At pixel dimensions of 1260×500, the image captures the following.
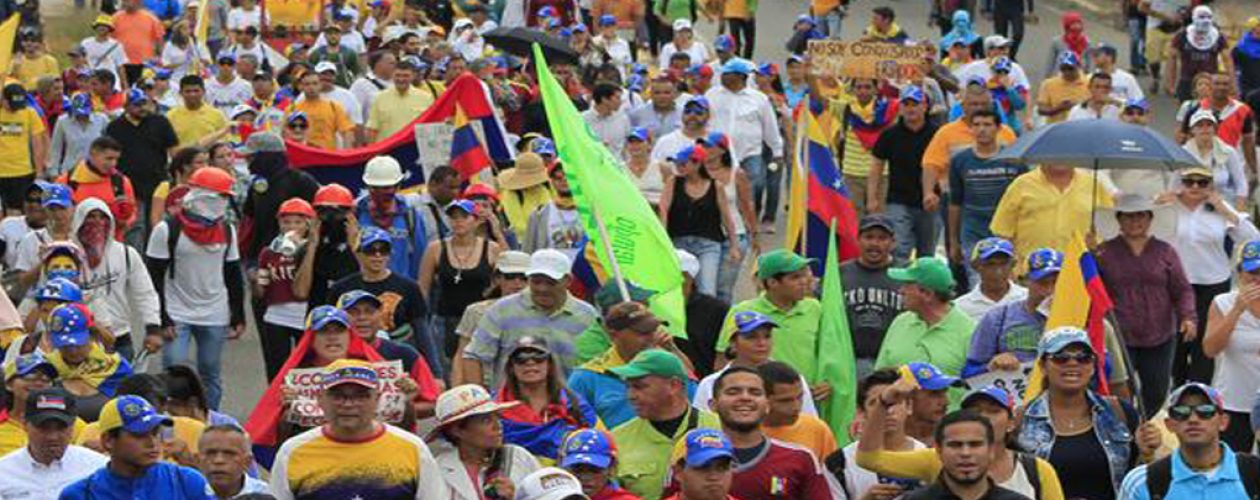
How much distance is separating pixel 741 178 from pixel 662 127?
394 centimetres

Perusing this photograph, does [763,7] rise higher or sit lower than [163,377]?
lower

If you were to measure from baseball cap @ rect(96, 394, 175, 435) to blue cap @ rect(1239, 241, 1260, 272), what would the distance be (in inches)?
220

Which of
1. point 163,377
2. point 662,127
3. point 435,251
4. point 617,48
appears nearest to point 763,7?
point 617,48

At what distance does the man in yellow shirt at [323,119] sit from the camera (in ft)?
75.9

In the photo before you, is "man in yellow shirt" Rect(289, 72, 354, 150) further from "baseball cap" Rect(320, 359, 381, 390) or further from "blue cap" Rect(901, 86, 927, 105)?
"baseball cap" Rect(320, 359, 381, 390)

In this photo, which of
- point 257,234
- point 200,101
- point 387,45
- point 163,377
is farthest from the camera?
point 387,45

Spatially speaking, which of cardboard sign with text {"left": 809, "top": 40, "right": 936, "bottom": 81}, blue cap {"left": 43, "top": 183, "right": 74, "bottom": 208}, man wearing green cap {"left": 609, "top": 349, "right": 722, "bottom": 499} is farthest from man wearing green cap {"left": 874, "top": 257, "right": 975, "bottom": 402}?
cardboard sign with text {"left": 809, "top": 40, "right": 936, "bottom": 81}

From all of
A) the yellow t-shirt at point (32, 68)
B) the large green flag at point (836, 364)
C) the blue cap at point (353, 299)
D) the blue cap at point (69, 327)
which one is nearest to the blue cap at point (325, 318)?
the blue cap at point (353, 299)

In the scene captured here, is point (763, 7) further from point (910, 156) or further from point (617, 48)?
point (910, 156)

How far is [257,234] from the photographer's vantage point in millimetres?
18297

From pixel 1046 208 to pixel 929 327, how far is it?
3508 mm

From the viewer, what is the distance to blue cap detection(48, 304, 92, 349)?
1380 cm

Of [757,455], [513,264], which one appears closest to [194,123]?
[513,264]

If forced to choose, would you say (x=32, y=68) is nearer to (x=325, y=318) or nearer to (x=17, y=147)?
(x=17, y=147)
